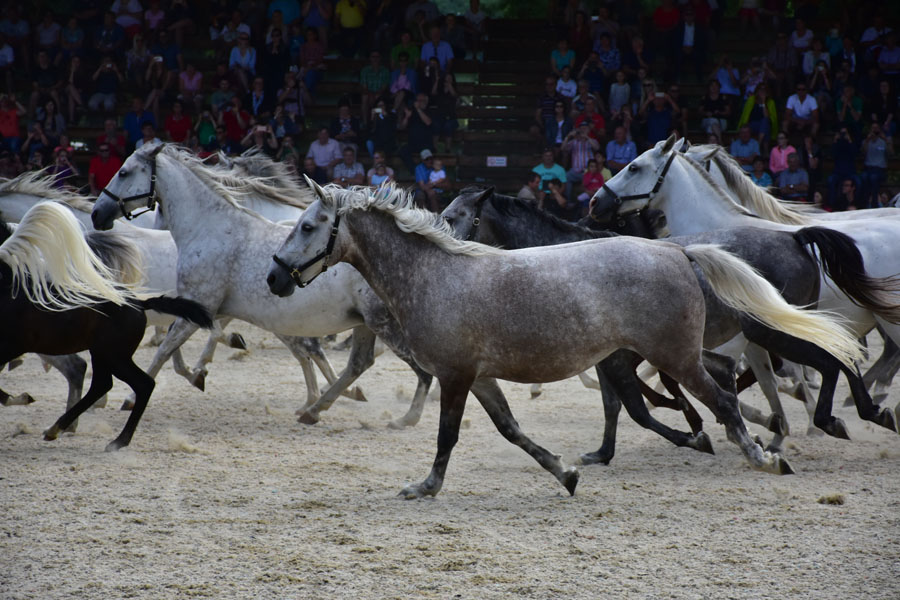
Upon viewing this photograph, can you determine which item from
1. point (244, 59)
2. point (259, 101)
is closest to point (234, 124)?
point (259, 101)

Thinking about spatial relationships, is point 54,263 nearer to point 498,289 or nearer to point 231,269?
point 231,269

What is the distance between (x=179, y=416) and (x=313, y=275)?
2898 mm

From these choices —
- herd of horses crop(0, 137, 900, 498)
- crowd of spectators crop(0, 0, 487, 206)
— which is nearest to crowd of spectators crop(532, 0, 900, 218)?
crowd of spectators crop(0, 0, 487, 206)

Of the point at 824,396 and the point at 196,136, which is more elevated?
the point at 196,136

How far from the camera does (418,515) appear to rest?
498cm

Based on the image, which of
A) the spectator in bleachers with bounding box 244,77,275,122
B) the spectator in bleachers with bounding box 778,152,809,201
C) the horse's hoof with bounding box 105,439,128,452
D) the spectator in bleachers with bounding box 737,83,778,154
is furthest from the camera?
the spectator in bleachers with bounding box 244,77,275,122

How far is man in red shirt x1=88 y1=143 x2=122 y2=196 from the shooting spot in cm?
1466

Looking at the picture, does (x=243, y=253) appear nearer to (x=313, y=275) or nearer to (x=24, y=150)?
(x=313, y=275)

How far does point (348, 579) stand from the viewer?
404 cm

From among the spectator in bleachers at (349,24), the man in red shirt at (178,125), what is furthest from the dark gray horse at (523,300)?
the spectator in bleachers at (349,24)

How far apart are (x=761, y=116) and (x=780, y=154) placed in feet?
3.96

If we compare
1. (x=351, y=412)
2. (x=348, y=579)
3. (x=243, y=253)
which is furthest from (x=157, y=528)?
(x=351, y=412)

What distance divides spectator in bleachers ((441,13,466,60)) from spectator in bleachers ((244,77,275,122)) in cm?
358

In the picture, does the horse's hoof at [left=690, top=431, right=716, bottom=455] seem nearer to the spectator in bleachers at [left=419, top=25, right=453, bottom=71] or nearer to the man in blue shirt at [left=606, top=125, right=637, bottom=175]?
the man in blue shirt at [left=606, top=125, right=637, bottom=175]
